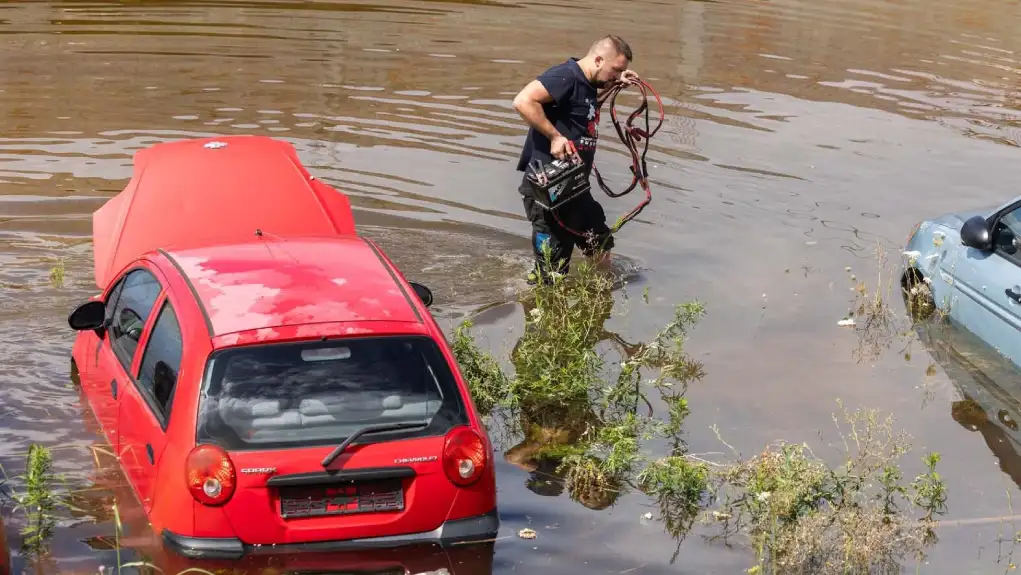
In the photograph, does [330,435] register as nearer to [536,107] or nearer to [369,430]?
[369,430]

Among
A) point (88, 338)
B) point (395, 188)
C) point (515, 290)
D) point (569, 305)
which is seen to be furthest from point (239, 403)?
point (395, 188)

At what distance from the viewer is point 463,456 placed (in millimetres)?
5926

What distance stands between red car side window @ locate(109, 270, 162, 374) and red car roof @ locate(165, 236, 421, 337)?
24cm

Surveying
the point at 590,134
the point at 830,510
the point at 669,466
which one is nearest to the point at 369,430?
the point at 669,466

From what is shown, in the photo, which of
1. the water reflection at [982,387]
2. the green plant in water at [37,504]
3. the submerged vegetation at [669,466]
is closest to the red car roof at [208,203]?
the submerged vegetation at [669,466]

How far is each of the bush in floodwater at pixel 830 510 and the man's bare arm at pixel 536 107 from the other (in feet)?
10.7

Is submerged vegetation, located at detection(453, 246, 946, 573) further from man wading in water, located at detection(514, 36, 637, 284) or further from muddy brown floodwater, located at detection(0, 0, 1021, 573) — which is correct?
man wading in water, located at detection(514, 36, 637, 284)

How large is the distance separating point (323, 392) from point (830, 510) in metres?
2.65

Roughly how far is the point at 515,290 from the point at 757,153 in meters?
5.68

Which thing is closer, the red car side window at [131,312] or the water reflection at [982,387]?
the red car side window at [131,312]

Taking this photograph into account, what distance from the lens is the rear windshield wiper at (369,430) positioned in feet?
18.6

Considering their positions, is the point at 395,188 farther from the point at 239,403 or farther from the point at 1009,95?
the point at 1009,95

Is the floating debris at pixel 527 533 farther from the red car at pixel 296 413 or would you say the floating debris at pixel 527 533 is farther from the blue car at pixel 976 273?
the blue car at pixel 976 273

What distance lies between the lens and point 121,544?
20.5ft
